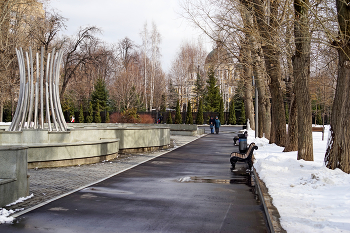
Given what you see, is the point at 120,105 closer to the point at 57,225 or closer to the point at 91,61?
the point at 91,61

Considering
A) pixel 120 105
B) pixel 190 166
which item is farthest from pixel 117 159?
pixel 120 105

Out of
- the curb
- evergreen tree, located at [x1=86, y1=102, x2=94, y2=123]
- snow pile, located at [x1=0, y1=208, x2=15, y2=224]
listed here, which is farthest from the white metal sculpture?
evergreen tree, located at [x1=86, y1=102, x2=94, y2=123]

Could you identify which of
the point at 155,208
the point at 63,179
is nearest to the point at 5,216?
the point at 155,208

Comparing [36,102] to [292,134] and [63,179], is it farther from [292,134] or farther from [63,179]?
[292,134]

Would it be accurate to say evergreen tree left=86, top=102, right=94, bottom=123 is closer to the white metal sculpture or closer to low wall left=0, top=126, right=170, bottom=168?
low wall left=0, top=126, right=170, bottom=168

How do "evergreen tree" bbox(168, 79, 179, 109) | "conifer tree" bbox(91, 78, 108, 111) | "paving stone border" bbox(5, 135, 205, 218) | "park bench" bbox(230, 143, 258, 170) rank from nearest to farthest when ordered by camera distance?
"paving stone border" bbox(5, 135, 205, 218), "park bench" bbox(230, 143, 258, 170), "conifer tree" bbox(91, 78, 108, 111), "evergreen tree" bbox(168, 79, 179, 109)

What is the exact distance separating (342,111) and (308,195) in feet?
8.99

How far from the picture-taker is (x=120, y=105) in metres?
58.8

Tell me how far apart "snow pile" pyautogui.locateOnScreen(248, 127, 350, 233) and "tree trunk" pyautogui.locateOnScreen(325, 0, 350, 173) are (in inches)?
15.9

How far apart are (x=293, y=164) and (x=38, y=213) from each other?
6481 mm

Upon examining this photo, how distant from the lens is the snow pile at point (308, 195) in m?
5.07

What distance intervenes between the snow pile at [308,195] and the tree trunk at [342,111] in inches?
15.9

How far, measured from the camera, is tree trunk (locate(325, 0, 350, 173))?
8.34 m

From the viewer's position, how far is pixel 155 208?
658 centimetres
